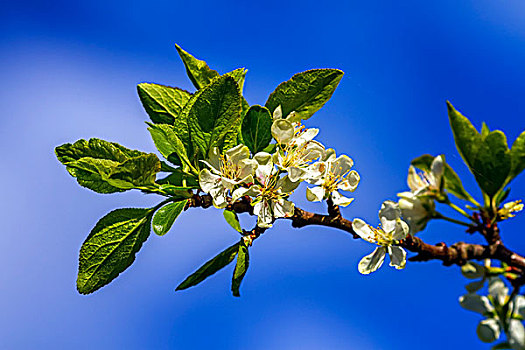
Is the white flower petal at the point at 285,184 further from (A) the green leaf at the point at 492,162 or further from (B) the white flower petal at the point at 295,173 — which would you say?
(A) the green leaf at the point at 492,162

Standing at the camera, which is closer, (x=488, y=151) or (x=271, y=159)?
(x=488, y=151)

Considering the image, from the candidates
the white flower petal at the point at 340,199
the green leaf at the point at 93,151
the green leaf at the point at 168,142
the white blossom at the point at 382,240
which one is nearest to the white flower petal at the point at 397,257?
the white blossom at the point at 382,240

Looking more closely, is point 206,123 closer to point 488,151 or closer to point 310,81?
point 310,81

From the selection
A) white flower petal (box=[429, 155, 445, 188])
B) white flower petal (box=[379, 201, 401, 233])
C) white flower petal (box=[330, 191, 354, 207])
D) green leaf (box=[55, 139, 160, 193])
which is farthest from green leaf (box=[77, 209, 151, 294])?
white flower petal (box=[429, 155, 445, 188])

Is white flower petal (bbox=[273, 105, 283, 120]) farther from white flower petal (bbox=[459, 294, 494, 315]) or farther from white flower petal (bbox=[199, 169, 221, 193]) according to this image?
white flower petal (bbox=[459, 294, 494, 315])

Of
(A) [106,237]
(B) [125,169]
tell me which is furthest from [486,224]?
(A) [106,237]

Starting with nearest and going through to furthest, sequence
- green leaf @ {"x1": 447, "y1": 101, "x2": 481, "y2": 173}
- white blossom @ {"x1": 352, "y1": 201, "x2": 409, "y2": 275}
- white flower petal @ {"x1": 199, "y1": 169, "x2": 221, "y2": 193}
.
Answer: green leaf @ {"x1": 447, "y1": 101, "x2": 481, "y2": 173}, white blossom @ {"x1": 352, "y1": 201, "x2": 409, "y2": 275}, white flower petal @ {"x1": 199, "y1": 169, "x2": 221, "y2": 193}

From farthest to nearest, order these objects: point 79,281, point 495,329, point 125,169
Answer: point 79,281
point 125,169
point 495,329

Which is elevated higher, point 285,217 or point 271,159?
point 271,159
